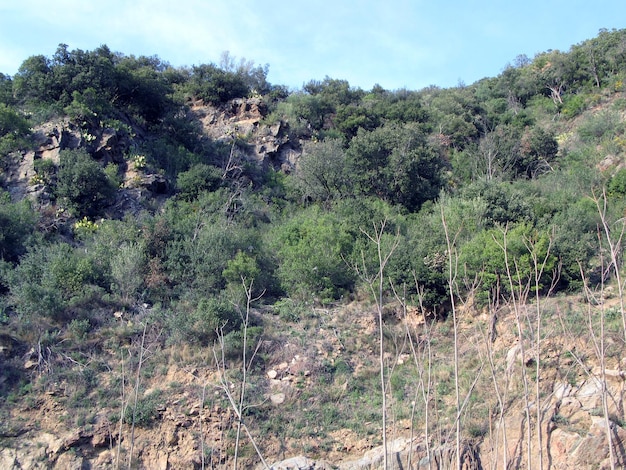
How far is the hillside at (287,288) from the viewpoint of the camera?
1259cm

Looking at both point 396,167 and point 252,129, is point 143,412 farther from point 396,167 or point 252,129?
point 252,129

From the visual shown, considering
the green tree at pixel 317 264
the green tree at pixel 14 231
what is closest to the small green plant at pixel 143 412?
the green tree at pixel 317 264

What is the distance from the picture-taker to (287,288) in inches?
746

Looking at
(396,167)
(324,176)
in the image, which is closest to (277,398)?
(324,176)

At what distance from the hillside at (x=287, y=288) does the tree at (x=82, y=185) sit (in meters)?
0.09

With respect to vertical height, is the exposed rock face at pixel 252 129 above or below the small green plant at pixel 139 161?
above

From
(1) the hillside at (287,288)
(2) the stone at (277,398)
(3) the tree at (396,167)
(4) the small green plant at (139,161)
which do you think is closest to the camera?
(1) the hillside at (287,288)

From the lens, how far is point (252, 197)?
24859mm

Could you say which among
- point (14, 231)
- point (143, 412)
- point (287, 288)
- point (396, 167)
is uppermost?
point (396, 167)

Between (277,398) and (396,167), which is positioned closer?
(277,398)

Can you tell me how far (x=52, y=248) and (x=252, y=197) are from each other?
338 inches

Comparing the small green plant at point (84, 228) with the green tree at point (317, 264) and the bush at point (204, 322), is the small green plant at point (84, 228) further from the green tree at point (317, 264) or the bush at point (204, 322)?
the green tree at point (317, 264)

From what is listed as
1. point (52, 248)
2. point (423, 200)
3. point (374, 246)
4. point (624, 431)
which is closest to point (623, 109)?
point (423, 200)

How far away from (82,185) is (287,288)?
8.74m
